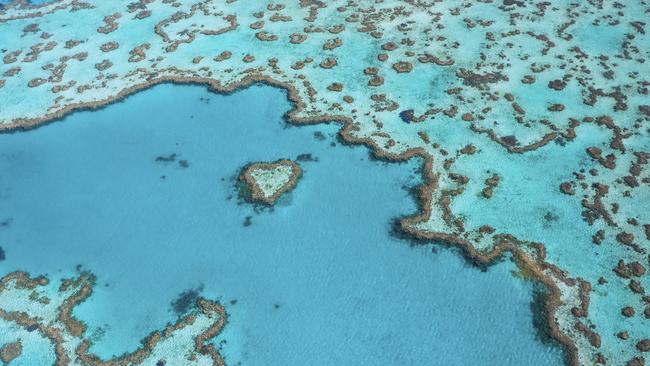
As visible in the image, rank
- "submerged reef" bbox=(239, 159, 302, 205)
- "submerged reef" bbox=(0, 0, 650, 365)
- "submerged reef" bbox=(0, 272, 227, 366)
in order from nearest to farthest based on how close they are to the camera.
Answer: "submerged reef" bbox=(0, 272, 227, 366) < "submerged reef" bbox=(0, 0, 650, 365) < "submerged reef" bbox=(239, 159, 302, 205)

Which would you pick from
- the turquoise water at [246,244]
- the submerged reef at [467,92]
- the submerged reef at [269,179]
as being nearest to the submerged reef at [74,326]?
the turquoise water at [246,244]

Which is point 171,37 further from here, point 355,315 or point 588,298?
point 588,298

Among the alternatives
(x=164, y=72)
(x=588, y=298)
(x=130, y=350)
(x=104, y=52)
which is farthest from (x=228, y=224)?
(x=104, y=52)

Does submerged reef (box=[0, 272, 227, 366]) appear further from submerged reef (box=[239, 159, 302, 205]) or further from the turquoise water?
submerged reef (box=[239, 159, 302, 205])

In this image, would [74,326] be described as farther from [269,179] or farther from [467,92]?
[467,92]

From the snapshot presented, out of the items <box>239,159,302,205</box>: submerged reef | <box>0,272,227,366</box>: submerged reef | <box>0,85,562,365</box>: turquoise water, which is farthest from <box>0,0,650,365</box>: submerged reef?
<box>0,272,227,366</box>: submerged reef

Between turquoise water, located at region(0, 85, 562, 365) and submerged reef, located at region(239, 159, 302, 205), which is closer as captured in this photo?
turquoise water, located at region(0, 85, 562, 365)

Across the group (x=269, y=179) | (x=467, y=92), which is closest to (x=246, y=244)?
(x=269, y=179)
